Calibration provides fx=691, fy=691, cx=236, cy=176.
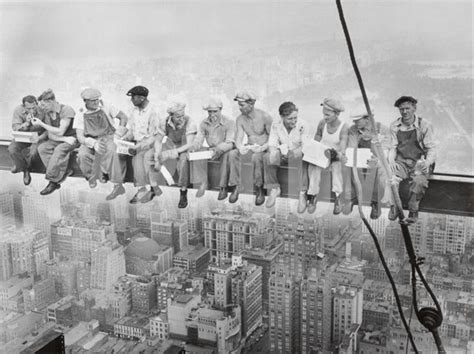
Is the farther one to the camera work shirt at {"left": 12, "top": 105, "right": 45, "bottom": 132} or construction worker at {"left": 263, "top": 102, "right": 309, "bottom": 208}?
work shirt at {"left": 12, "top": 105, "right": 45, "bottom": 132}

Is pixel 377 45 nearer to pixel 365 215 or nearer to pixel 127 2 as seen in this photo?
pixel 365 215

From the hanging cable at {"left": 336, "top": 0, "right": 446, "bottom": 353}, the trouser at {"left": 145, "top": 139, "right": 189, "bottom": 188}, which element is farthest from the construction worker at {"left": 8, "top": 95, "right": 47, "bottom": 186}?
the hanging cable at {"left": 336, "top": 0, "right": 446, "bottom": 353}

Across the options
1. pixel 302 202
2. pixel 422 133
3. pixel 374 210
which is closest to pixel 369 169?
pixel 374 210

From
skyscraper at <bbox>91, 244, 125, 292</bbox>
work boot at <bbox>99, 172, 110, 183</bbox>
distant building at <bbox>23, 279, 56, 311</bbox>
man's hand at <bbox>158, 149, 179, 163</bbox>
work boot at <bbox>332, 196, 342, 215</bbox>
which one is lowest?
distant building at <bbox>23, 279, 56, 311</bbox>

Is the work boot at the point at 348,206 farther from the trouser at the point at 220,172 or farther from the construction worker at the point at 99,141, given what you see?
the construction worker at the point at 99,141

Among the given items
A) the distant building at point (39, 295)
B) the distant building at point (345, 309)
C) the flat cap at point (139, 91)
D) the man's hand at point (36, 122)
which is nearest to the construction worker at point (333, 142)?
the distant building at point (345, 309)

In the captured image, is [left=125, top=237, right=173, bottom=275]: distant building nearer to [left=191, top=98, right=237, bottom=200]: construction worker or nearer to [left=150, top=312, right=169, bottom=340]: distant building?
[left=150, top=312, right=169, bottom=340]: distant building

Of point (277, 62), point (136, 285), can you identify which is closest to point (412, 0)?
point (277, 62)
